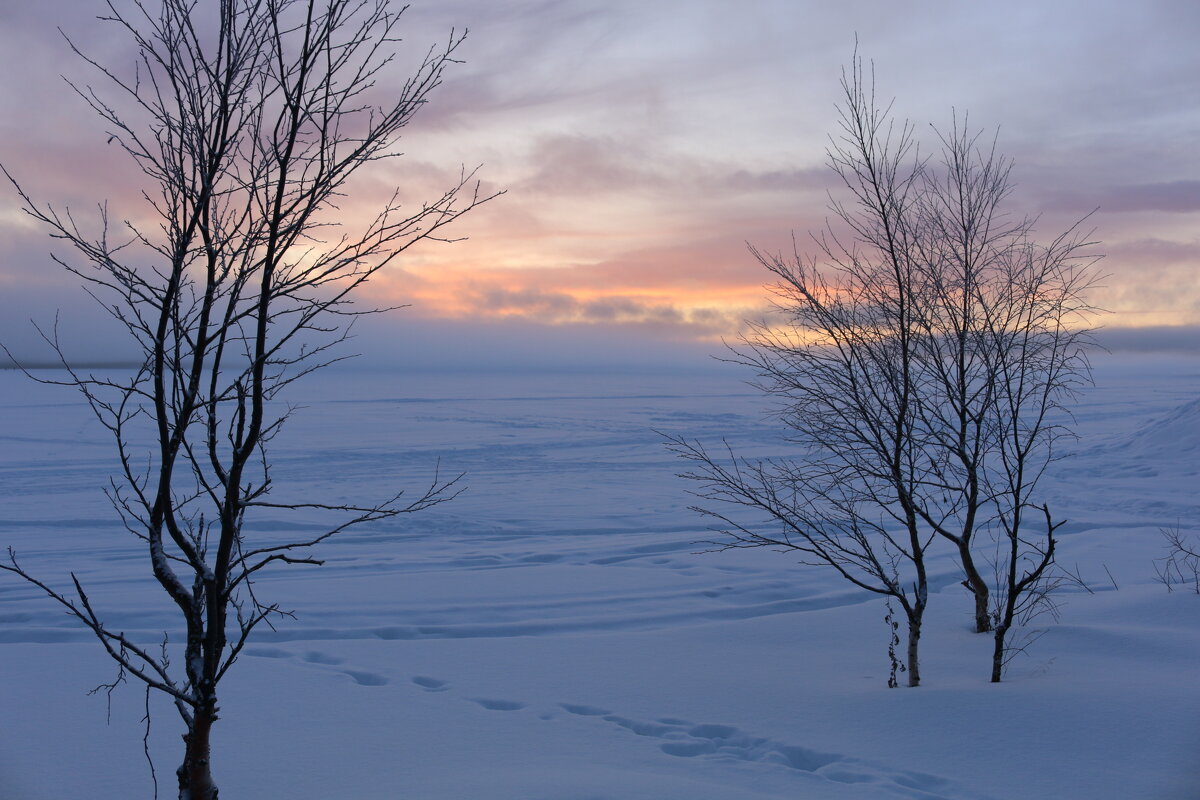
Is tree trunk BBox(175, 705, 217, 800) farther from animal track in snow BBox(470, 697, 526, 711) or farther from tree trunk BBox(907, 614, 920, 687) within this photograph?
tree trunk BBox(907, 614, 920, 687)

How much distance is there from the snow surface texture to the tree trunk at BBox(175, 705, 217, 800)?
5.51 feet

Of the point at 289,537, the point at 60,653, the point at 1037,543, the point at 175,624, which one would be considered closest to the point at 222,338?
the point at 60,653

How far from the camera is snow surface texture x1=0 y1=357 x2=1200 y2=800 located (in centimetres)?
473

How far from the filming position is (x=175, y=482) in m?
18.8

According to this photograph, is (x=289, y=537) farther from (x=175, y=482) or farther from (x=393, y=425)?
(x=393, y=425)

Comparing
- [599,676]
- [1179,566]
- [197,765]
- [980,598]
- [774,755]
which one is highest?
[197,765]

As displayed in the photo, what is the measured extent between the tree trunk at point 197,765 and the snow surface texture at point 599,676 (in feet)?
5.51

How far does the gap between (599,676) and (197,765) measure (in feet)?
14.2

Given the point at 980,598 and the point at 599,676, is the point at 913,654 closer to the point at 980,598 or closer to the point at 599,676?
the point at 980,598

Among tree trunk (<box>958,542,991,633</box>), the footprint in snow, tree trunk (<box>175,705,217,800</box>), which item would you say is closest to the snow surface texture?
the footprint in snow

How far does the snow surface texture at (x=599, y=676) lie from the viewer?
473 cm

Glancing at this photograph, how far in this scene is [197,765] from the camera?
301cm

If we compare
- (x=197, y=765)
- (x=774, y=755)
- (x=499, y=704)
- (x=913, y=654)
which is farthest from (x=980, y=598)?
(x=197, y=765)

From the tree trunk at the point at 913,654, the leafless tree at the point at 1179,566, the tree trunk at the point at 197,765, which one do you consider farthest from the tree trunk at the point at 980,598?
the tree trunk at the point at 197,765
